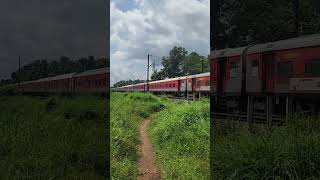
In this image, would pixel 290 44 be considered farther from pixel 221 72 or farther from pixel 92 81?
pixel 92 81

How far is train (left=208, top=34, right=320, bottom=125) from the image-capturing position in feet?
24.0

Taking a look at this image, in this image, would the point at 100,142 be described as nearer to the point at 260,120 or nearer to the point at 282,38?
the point at 260,120

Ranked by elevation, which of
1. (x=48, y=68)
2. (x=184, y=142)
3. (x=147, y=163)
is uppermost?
(x=48, y=68)

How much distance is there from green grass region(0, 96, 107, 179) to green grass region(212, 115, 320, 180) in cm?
160

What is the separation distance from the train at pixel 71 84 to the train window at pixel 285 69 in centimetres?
393

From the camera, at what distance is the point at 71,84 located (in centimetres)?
600

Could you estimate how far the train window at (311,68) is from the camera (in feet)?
24.5

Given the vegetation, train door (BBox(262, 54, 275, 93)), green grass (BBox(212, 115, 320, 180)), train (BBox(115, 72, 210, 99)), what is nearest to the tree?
the vegetation

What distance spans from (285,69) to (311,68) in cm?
67

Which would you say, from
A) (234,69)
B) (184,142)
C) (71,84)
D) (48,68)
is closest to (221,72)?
(234,69)

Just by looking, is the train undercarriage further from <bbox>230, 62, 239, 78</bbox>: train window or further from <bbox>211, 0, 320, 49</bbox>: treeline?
<bbox>211, 0, 320, 49</bbox>: treeline

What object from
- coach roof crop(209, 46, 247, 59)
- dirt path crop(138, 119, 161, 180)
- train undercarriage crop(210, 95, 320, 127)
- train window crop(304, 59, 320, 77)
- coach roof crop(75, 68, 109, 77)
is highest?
coach roof crop(209, 46, 247, 59)

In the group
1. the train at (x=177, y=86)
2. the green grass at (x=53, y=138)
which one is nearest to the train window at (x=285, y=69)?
the train at (x=177, y=86)

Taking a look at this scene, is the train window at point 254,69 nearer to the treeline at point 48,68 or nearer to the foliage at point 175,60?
the foliage at point 175,60
